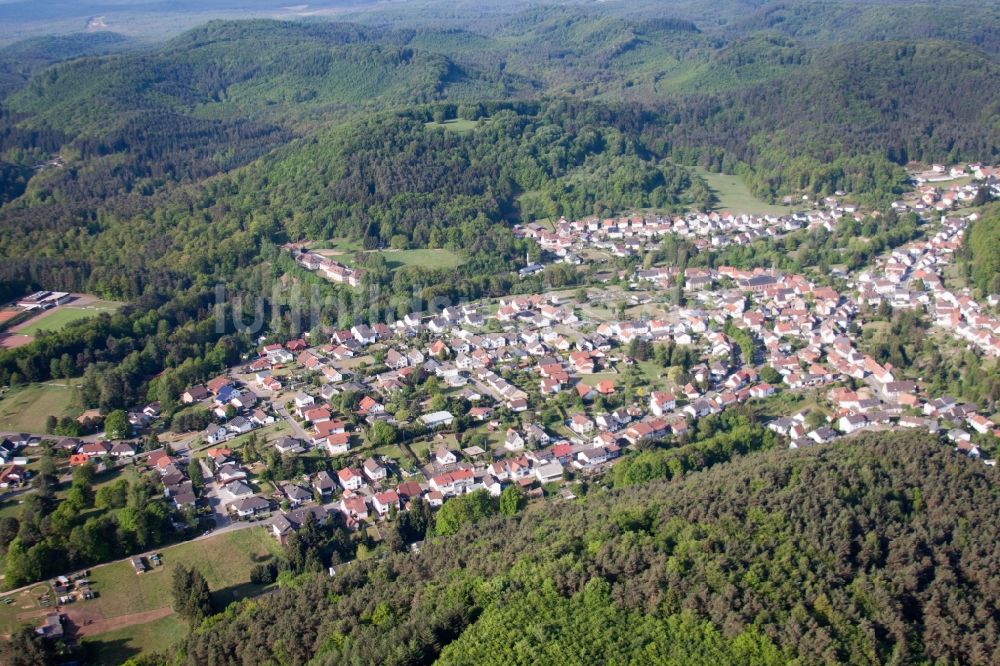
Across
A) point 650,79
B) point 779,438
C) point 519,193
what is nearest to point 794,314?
point 779,438

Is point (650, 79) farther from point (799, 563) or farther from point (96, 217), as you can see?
point (799, 563)

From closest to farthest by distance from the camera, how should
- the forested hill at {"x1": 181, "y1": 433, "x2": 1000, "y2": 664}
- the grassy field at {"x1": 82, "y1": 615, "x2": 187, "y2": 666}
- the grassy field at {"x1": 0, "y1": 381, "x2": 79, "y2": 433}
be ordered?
the forested hill at {"x1": 181, "y1": 433, "x2": 1000, "y2": 664} → the grassy field at {"x1": 82, "y1": 615, "x2": 187, "y2": 666} → the grassy field at {"x1": 0, "y1": 381, "x2": 79, "y2": 433}

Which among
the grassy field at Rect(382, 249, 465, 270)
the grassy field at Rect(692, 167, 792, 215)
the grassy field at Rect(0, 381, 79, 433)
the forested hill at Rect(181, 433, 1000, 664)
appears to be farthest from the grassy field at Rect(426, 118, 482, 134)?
the forested hill at Rect(181, 433, 1000, 664)

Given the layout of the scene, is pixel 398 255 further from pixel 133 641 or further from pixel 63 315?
pixel 133 641

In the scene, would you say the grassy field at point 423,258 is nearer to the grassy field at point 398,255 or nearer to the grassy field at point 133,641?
the grassy field at point 398,255

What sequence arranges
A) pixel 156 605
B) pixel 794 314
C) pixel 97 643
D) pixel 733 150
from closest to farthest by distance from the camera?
pixel 97 643
pixel 156 605
pixel 794 314
pixel 733 150

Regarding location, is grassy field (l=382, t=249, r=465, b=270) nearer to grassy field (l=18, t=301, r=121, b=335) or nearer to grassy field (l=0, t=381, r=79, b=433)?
→ grassy field (l=18, t=301, r=121, b=335)

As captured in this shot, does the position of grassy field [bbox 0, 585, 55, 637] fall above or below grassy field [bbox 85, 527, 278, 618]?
above
